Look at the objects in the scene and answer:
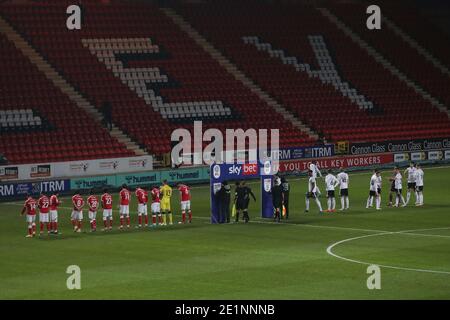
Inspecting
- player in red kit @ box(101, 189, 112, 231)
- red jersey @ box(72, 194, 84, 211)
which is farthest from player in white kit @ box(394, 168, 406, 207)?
Result: red jersey @ box(72, 194, 84, 211)

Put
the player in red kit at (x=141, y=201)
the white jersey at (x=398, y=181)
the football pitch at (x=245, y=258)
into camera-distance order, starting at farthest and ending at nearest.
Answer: the white jersey at (x=398, y=181) → the player in red kit at (x=141, y=201) → the football pitch at (x=245, y=258)

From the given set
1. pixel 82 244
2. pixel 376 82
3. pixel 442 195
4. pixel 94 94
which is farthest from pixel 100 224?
pixel 376 82

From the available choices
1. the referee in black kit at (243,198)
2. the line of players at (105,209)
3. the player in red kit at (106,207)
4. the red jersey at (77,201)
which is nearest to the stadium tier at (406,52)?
the referee in black kit at (243,198)

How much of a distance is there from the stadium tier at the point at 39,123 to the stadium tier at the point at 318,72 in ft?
46.9

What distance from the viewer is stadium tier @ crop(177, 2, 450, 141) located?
67.8 meters

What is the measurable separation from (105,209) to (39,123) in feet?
64.7

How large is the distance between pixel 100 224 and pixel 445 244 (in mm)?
13568

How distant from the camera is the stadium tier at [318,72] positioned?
6775cm

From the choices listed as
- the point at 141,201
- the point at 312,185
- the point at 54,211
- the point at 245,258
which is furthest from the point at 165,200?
the point at 245,258

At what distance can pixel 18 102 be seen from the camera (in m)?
57.4

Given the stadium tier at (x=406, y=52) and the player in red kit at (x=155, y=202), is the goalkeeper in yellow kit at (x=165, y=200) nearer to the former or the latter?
the player in red kit at (x=155, y=202)

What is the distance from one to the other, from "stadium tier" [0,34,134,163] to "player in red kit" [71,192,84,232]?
52.8ft

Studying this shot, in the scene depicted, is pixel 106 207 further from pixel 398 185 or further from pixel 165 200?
pixel 398 185

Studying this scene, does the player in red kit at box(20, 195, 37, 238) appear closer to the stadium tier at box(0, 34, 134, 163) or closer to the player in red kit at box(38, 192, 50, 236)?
the player in red kit at box(38, 192, 50, 236)
